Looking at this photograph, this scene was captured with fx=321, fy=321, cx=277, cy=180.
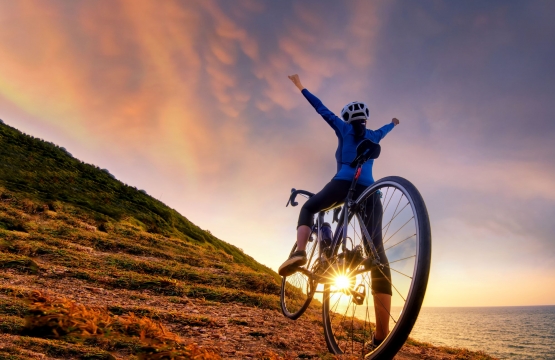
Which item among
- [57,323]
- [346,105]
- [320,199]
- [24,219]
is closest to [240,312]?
[320,199]

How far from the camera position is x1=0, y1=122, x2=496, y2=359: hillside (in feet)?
11.4

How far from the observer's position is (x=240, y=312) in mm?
6582

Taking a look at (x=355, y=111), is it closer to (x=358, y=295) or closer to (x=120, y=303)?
(x=358, y=295)

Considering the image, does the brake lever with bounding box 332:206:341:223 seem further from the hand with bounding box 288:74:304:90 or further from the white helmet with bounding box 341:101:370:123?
the hand with bounding box 288:74:304:90

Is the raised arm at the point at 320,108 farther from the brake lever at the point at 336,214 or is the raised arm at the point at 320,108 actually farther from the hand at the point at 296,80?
the brake lever at the point at 336,214

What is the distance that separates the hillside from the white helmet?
3.67m

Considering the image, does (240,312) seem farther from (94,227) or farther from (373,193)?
(94,227)

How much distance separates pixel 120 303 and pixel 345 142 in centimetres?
499

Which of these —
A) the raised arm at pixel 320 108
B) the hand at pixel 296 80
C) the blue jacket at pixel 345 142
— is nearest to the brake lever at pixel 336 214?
the blue jacket at pixel 345 142

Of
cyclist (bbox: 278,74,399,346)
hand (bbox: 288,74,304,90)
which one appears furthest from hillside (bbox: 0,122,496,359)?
hand (bbox: 288,74,304,90)

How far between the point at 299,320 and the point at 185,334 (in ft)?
10.2

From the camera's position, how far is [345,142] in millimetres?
5312

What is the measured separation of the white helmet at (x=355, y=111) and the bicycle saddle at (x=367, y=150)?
1.02 metres

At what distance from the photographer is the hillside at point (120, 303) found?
3463 millimetres
